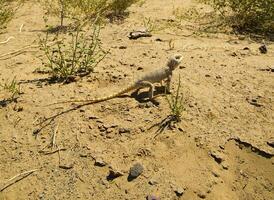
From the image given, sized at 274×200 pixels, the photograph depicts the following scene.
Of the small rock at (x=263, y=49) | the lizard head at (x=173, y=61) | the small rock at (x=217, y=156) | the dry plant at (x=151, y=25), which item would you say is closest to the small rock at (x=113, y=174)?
the small rock at (x=217, y=156)

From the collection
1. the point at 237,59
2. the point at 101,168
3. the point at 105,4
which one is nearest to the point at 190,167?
the point at 101,168

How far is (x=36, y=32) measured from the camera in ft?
20.3

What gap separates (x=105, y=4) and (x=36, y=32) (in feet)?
5.01

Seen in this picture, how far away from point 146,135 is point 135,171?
47cm

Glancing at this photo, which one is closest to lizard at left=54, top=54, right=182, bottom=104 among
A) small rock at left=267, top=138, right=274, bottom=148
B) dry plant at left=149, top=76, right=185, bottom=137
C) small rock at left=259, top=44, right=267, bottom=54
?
dry plant at left=149, top=76, right=185, bottom=137

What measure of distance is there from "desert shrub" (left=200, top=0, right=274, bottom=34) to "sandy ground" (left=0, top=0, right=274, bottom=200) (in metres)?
1.06

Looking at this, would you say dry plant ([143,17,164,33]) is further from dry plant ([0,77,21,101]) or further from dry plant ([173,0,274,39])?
dry plant ([0,77,21,101])

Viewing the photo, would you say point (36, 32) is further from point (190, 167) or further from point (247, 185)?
point (247, 185)

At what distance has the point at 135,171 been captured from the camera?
3.47m

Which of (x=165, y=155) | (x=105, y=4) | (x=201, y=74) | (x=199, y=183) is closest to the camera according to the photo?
(x=199, y=183)

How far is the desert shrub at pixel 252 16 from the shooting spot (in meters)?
6.02

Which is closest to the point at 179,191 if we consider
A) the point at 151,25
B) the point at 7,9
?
the point at 151,25

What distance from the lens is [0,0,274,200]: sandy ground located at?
3.42 metres

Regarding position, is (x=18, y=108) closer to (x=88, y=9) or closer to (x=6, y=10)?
(x=88, y=9)
